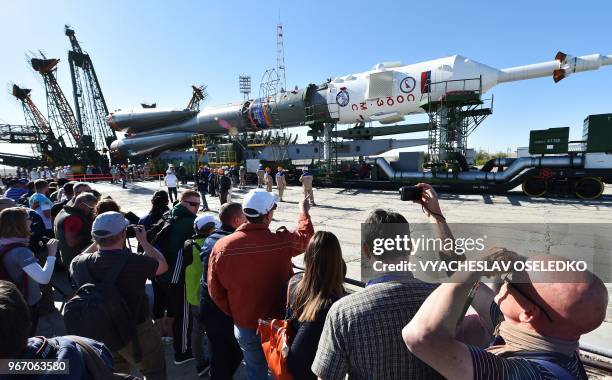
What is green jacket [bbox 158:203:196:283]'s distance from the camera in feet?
10.2

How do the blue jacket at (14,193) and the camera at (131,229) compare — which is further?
the blue jacket at (14,193)

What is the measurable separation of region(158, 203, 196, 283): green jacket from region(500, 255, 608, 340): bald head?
9.32ft

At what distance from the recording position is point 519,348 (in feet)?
3.69

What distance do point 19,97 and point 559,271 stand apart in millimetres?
46353

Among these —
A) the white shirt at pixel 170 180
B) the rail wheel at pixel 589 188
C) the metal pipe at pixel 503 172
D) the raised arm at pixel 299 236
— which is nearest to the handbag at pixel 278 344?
the raised arm at pixel 299 236

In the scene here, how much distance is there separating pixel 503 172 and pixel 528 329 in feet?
41.9

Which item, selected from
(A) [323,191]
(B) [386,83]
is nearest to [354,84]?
(B) [386,83]

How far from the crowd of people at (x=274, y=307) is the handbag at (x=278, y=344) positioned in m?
0.02

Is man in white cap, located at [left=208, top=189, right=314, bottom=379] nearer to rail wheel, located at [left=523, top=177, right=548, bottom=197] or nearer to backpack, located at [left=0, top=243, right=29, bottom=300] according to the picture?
backpack, located at [left=0, top=243, right=29, bottom=300]

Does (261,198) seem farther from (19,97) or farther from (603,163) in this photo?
(19,97)

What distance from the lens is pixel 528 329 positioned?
1.12 metres

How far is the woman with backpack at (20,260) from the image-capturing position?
2576 mm

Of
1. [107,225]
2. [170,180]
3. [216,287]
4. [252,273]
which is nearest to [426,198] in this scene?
[252,273]

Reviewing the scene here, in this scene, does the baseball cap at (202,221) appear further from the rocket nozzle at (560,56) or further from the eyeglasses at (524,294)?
the rocket nozzle at (560,56)
